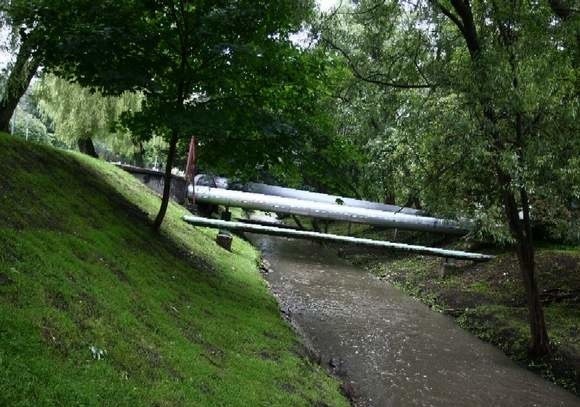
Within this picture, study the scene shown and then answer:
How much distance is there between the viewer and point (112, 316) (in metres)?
6.85

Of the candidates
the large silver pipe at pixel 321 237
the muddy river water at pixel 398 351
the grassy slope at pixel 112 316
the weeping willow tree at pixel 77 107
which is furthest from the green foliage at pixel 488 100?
the weeping willow tree at pixel 77 107

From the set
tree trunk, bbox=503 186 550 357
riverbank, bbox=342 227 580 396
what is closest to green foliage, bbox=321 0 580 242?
tree trunk, bbox=503 186 550 357

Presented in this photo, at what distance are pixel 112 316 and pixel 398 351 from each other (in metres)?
7.93

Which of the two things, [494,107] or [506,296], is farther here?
[506,296]

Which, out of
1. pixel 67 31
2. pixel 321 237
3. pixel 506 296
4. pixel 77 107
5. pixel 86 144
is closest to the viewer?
pixel 67 31

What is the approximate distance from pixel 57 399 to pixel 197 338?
3.51m

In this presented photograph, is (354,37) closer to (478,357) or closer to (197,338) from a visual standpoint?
(478,357)

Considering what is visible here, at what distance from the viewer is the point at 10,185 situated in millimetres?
8977

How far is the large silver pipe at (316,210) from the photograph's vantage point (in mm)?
26125

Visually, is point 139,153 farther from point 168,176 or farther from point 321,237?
point 168,176

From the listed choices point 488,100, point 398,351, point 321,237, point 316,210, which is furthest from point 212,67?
point 316,210

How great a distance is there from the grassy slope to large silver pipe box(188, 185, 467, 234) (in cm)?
1257

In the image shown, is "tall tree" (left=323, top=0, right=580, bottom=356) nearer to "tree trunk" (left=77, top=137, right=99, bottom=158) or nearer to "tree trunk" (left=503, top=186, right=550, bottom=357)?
"tree trunk" (left=503, top=186, right=550, bottom=357)

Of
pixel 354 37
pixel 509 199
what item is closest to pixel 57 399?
pixel 509 199
